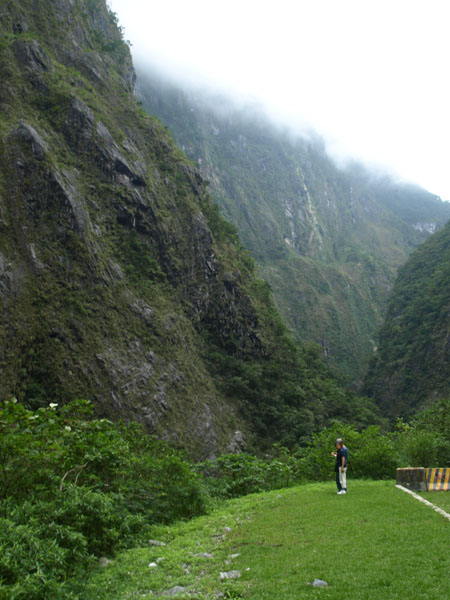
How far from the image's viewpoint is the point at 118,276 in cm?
3891

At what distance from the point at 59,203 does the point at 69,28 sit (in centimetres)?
3227

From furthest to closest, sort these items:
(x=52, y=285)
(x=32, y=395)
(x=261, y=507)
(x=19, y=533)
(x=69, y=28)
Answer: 1. (x=69, y=28)
2. (x=52, y=285)
3. (x=32, y=395)
4. (x=261, y=507)
5. (x=19, y=533)

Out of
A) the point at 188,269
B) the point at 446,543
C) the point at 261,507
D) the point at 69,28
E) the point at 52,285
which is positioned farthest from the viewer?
the point at 69,28

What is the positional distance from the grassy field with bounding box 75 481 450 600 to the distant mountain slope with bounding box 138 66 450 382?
3391 inches

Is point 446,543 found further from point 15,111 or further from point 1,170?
point 15,111

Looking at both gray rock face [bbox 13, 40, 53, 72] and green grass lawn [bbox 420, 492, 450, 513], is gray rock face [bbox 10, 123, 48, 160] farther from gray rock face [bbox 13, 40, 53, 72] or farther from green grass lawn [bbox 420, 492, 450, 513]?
green grass lawn [bbox 420, 492, 450, 513]

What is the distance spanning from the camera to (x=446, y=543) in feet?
20.7

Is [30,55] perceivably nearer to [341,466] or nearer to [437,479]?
[341,466]

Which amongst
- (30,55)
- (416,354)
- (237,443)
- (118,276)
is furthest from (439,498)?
(416,354)

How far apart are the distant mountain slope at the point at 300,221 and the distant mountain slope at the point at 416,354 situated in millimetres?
14584

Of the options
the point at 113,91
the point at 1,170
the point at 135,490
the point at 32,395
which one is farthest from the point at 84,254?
the point at 113,91

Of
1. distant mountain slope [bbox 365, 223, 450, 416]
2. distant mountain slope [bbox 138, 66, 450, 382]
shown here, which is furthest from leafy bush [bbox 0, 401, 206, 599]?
distant mountain slope [bbox 138, 66, 450, 382]

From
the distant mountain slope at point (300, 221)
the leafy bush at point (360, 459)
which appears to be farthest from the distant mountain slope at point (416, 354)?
the leafy bush at point (360, 459)

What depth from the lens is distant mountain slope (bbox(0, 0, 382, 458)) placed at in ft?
100
